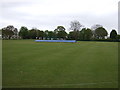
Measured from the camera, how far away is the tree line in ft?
217

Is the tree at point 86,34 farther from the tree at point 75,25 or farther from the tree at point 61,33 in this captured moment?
the tree at point 61,33

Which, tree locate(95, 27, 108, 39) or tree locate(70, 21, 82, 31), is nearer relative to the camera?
tree locate(70, 21, 82, 31)

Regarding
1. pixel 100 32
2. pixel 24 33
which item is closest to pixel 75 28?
pixel 100 32

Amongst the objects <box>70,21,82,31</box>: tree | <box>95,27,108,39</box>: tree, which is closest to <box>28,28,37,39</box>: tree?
<box>70,21,82,31</box>: tree

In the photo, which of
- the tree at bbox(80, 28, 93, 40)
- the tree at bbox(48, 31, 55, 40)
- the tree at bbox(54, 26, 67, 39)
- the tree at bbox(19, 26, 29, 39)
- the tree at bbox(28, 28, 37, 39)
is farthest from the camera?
the tree at bbox(28, 28, 37, 39)

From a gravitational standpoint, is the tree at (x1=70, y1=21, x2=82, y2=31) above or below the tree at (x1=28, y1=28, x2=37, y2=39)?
above

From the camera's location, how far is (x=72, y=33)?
67125 millimetres

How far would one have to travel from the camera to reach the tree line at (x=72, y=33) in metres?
66.2

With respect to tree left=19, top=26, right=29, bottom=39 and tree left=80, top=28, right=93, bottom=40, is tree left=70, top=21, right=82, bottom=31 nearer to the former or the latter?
tree left=80, top=28, right=93, bottom=40

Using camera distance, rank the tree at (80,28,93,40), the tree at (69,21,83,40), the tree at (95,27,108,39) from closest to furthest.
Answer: the tree at (69,21,83,40)
the tree at (80,28,93,40)
the tree at (95,27,108,39)

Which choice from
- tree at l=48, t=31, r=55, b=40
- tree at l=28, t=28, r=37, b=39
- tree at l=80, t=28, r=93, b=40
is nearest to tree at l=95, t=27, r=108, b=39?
tree at l=80, t=28, r=93, b=40

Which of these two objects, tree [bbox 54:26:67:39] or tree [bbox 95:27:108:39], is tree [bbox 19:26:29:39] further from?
tree [bbox 95:27:108:39]

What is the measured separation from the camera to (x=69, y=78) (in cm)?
518

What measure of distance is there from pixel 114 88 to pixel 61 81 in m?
1.65
